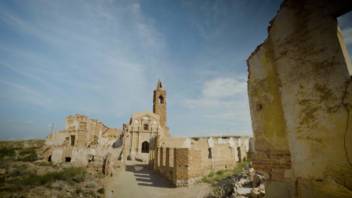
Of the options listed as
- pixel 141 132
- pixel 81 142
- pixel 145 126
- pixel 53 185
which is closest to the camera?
pixel 53 185

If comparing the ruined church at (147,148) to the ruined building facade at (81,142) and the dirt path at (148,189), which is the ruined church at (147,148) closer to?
the ruined building facade at (81,142)

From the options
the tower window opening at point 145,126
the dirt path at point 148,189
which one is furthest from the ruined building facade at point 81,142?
the tower window opening at point 145,126

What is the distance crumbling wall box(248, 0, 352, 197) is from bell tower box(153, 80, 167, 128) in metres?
32.5

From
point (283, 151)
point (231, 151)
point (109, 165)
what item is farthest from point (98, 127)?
point (283, 151)

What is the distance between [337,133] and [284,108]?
70cm

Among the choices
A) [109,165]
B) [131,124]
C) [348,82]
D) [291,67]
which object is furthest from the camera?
[131,124]

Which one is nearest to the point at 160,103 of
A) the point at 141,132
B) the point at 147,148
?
the point at 141,132

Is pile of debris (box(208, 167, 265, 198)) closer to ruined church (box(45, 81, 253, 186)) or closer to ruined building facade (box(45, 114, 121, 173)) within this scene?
ruined church (box(45, 81, 253, 186))

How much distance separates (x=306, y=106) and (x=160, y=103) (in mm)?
34172

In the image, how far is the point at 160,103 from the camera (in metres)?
36.0

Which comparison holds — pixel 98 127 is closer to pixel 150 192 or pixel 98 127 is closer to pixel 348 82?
pixel 150 192

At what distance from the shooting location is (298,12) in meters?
2.52

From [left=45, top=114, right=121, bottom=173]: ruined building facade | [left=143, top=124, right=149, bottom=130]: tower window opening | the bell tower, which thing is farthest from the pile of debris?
the bell tower

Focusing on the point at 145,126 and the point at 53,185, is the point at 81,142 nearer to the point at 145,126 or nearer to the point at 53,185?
the point at 145,126
